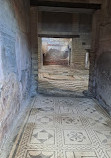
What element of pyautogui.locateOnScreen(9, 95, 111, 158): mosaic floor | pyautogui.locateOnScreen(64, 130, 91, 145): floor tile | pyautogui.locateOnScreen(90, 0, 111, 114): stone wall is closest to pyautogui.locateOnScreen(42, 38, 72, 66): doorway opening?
pyautogui.locateOnScreen(90, 0, 111, 114): stone wall

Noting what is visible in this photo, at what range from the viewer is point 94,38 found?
296 cm

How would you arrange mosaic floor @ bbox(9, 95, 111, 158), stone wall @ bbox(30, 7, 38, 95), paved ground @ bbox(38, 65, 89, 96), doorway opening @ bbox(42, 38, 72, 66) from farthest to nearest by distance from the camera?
doorway opening @ bbox(42, 38, 72, 66) → paved ground @ bbox(38, 65, 89, 96) → stone wall @ bbox(30, 7, 38, 95) → mosaic floor @ bbox(9, 95, 111, 158)

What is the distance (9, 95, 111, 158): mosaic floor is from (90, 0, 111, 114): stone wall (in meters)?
0.36

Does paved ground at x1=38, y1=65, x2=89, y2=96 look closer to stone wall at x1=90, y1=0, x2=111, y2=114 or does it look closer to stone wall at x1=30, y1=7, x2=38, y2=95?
stone wall at x1=30, y1=7, x2=38, y2=95

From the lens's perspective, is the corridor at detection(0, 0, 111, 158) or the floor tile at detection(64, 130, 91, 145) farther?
the floor tile at detection(64, 130, 91, 145)

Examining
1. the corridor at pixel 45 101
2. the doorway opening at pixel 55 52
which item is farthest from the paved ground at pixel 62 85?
the doorway opening at pixel 55 52

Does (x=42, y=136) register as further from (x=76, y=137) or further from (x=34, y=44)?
(x=34, y=44)

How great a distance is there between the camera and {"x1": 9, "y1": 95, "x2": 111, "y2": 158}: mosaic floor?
51.3 inches

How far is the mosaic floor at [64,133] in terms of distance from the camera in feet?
4.27

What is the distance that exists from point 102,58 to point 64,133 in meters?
1.68

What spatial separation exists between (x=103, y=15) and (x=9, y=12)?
6.46 ft

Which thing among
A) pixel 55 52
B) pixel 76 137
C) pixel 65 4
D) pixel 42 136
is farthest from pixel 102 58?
pixel 55 52

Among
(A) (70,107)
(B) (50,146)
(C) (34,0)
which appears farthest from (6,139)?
(C) (34,0)

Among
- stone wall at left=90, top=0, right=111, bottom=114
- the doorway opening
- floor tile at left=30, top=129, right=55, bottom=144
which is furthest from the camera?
the doorway opening
